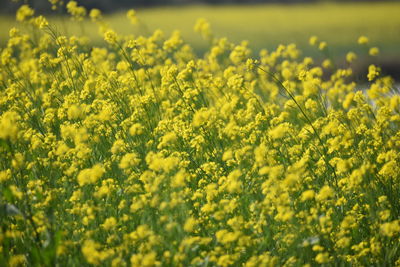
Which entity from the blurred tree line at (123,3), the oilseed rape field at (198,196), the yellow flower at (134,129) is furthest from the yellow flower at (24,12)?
the blurred tree line at (123,3)

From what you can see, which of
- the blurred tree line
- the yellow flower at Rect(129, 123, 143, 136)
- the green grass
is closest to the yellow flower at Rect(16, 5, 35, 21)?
the yellow flower at Rect(129, 123, 143, 136)

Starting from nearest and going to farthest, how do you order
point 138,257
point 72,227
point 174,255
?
point 138,257, point 174,255, point 72,227

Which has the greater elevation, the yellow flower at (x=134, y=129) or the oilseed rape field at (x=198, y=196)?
the yellow flower at (x=134, y=129)

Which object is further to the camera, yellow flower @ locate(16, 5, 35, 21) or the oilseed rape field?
yellow flower @ locate(16, 5, 35, 21)

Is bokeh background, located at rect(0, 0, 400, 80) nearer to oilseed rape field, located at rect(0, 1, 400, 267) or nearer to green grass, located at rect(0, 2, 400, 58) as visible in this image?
green grass, located at rect(0, 2, 400, 58)

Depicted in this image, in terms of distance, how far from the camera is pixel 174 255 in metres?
2.76

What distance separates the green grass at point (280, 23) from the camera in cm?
1583

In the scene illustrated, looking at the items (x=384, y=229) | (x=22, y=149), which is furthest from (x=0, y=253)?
(x=384, y=229)

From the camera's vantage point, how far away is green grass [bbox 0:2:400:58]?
15.8 metres

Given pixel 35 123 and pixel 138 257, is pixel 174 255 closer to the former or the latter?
pixel 138 257

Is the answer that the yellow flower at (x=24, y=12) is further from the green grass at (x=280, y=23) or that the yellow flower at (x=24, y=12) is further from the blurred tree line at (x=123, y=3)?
the blurred tree line at (x=123, y=3)

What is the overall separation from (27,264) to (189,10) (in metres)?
21.2

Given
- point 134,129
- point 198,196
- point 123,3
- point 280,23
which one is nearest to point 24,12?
point 134,129

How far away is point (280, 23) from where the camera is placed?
19203 mm
